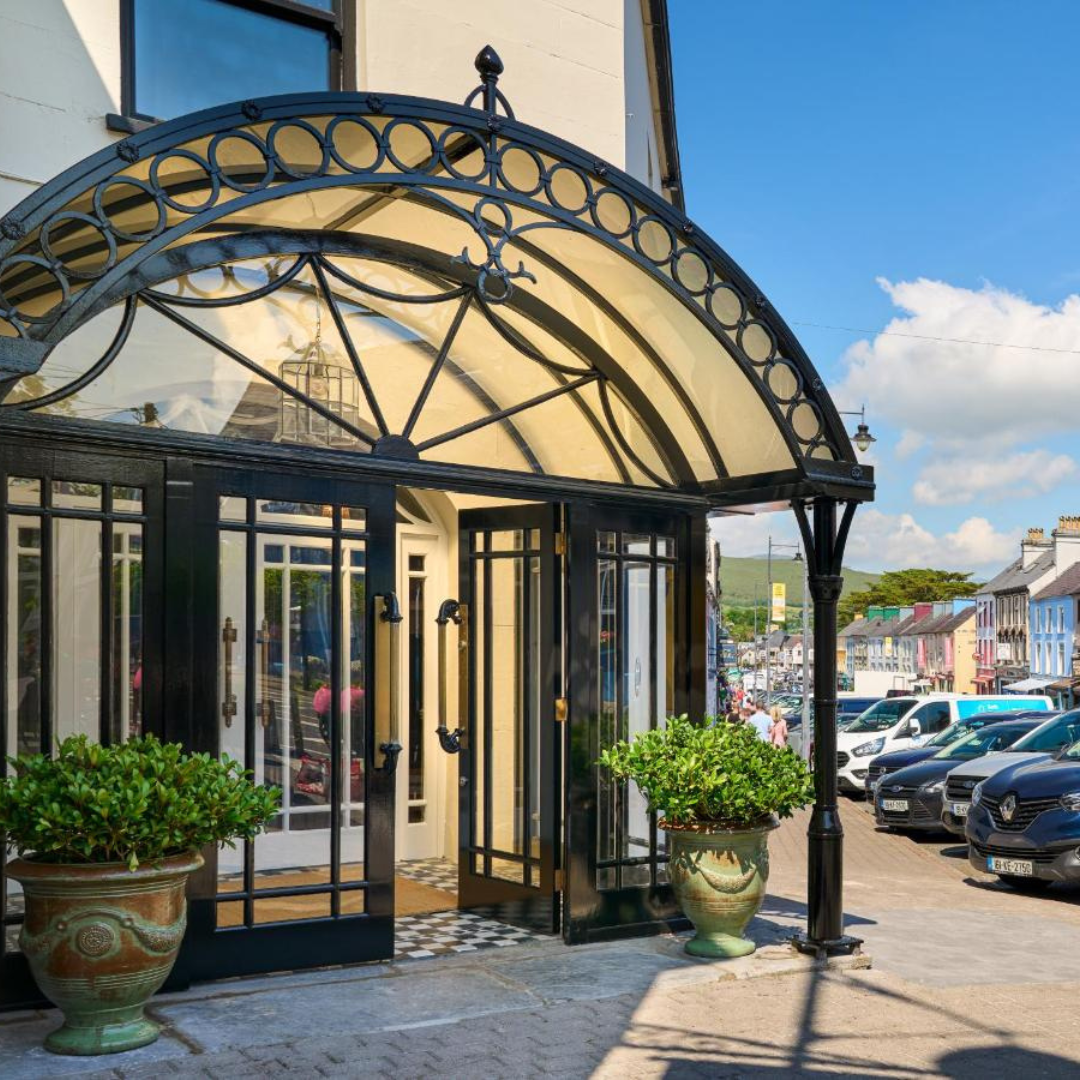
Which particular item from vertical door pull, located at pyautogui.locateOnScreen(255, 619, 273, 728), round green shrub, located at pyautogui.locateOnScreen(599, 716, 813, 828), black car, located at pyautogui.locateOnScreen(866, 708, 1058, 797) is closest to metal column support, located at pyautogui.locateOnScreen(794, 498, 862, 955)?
round green shrub, located at pyautogui.locateOnScreen(599, 716, 813, 828)

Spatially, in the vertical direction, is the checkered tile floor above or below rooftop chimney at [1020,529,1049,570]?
below

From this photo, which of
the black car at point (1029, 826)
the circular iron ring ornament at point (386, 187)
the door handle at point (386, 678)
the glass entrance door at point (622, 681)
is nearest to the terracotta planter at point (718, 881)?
the glass entrance door at point (622, 681)

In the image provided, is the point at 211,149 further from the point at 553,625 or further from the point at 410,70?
the point at 553,625

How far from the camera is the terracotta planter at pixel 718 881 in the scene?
785cm

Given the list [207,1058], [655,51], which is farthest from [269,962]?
[655,51]

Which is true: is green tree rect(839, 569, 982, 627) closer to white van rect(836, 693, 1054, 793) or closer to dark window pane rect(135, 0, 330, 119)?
white van rect(836, 693, 1054, 793)

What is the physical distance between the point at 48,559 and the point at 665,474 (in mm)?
4247

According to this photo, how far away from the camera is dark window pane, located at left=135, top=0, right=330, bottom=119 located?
25.2 ft

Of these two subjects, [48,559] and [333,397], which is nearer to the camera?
[48,559]

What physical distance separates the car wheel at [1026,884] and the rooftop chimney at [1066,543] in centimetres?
6583

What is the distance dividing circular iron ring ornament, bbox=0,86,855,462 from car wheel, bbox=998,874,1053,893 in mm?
6008

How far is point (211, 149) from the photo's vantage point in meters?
6.28

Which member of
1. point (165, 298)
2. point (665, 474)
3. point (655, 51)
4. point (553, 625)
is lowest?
point (553, 625)

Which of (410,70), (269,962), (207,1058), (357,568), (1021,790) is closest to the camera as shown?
(207,1058)
